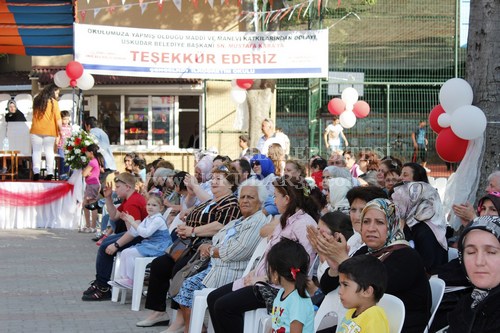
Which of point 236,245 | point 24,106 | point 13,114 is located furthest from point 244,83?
point 236,245

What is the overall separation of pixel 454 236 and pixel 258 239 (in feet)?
7.47

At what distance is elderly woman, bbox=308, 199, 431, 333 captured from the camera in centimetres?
536

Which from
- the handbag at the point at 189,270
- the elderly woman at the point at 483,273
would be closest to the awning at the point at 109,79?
the handbag at the point at 189,270

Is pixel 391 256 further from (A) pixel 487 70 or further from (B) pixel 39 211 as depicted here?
(B) pixel 39 211

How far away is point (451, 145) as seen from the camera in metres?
9.70

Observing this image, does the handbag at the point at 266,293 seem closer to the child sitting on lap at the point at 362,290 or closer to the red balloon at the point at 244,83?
the child sitting on lap at the point at 362,290

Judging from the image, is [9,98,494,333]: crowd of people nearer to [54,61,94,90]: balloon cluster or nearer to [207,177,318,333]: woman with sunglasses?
[207,177,318,333]: woman with sunglasses

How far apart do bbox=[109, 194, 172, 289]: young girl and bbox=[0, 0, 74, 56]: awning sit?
7981 mm

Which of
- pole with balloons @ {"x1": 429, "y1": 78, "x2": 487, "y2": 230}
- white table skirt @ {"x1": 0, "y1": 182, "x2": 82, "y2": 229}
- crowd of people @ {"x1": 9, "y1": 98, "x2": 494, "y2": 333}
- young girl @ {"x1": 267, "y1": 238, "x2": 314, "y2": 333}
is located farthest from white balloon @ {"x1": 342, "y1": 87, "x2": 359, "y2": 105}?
young girl @ {"x1": 267, "y1": 238, "x2": 314, "y2": 333}

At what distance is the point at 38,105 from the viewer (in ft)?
62.8

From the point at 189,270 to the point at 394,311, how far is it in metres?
3.55

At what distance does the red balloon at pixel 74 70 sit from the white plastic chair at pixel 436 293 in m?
12.3

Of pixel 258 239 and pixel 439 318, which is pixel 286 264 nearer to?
pixel 439 318

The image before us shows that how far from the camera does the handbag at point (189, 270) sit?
827 centimetres
